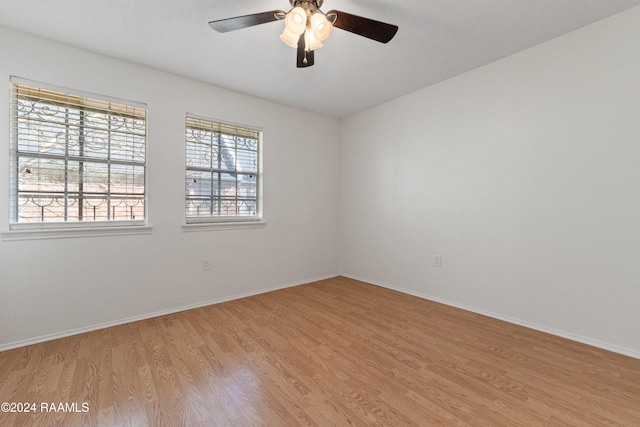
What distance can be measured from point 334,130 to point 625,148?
129 inches

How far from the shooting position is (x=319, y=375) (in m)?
1.85

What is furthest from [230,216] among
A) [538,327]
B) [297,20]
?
[538,327]

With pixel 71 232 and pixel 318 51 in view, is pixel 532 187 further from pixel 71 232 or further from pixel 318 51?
pixel 71 232

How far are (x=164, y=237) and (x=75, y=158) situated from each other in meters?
1.03

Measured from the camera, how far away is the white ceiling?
78.4 inches

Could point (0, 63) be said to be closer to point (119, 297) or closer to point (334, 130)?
point (119, 297)

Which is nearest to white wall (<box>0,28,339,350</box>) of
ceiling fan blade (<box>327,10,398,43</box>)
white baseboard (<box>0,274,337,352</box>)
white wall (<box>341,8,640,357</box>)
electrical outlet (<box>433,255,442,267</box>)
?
white baseboard (<box>0,274,337,352</box>)

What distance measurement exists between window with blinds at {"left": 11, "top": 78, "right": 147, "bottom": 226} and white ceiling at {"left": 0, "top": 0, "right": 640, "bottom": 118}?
0.52 m

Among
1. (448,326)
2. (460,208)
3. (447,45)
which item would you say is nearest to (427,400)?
(448,326)

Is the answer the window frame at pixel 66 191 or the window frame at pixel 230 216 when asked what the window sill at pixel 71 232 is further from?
the window frame at pixel 230 216

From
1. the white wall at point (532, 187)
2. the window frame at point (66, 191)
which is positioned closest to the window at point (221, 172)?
the window frame at point (66, 191)

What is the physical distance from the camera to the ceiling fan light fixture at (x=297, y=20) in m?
1.71

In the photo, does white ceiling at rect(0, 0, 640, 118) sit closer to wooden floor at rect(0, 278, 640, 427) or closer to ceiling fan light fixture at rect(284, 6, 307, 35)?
ceiling fan light fixture at rect(284, 6, 307, 35)

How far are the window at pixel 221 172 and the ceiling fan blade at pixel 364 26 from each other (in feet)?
6.77
